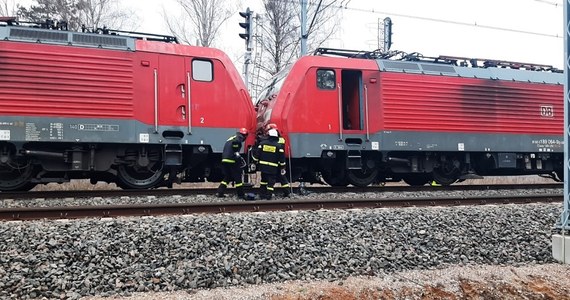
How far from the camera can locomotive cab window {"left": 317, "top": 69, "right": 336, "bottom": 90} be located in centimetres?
1115

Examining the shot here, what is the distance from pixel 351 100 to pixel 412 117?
1.69 meters

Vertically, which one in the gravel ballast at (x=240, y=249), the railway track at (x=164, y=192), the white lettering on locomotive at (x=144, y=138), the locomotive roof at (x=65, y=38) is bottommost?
the gravel ballast at (x=240, y=249)

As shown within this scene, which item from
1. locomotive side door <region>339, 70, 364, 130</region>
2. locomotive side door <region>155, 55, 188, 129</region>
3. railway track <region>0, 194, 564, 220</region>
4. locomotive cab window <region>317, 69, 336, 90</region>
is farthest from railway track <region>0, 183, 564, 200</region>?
locomotive cab window <region>317, 69, 336, 90</region>

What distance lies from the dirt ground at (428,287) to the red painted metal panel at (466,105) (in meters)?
6.62

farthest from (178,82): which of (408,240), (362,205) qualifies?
(408,240)

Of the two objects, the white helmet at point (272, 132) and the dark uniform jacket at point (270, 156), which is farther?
the white helmet at point (272, 132)

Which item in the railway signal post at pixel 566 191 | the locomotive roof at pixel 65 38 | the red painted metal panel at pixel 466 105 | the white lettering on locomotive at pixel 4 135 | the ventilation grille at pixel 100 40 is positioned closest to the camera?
the railway signal post at pixel 566 191

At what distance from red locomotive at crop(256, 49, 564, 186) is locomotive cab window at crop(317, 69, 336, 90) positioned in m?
0.03

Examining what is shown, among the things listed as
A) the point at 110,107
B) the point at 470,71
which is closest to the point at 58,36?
the point at 110,107

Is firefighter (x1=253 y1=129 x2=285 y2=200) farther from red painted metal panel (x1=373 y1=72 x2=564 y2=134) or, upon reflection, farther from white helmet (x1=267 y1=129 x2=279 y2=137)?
red painted metal panel (x1=373 y1=72 x2=564 y2=134)

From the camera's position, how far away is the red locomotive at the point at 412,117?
10977 millimetres

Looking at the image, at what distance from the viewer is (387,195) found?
32.8 feet

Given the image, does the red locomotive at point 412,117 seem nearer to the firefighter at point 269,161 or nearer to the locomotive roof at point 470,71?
the locomotive roof at point 470,71

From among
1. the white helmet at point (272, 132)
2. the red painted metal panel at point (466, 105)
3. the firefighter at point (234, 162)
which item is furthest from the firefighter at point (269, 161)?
the red painted metal panel at point (466, 105)
